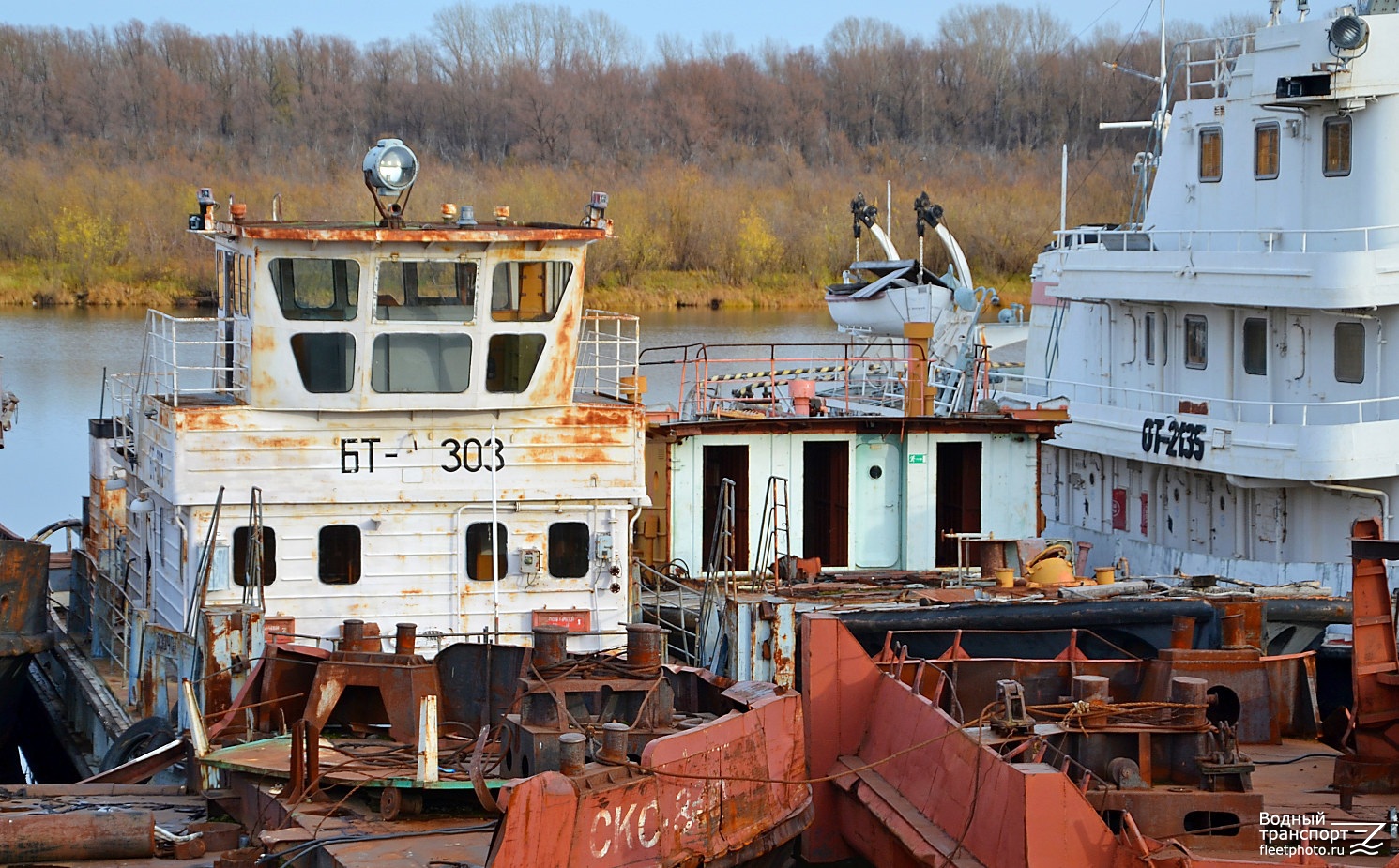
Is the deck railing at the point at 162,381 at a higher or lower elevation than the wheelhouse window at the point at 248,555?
higher

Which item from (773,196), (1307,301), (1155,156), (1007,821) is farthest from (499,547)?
(773,196)

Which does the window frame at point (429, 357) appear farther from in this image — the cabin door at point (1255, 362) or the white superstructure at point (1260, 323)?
the cabin door at point (1255, 362)

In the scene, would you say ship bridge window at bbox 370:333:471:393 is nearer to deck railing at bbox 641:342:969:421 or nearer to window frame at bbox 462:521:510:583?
window frame at bbox 462:521:510:583

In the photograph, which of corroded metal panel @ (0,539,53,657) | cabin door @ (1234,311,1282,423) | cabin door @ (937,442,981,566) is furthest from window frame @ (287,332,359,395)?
cabin door @ (1234,311,1282,423)

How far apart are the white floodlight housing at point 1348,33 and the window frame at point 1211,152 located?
8.27 ft

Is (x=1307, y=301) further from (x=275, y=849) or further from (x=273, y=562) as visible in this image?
(x=275, y=849)

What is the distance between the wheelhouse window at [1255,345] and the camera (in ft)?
77.6

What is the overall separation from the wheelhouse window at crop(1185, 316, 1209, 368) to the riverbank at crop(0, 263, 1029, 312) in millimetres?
36081

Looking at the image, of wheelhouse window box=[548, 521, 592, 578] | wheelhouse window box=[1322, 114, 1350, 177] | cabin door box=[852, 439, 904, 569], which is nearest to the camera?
wheelhouse window box=[548, 521, 592, 578]

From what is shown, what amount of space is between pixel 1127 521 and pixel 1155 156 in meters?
7.41

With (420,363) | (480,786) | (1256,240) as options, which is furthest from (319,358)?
(1256,240)

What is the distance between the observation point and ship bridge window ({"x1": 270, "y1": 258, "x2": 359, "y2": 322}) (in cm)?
1630

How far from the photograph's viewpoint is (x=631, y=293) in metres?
63.5

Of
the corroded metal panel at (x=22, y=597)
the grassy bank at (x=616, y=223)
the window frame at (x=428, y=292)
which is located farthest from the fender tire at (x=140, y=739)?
the grassy bank at (x=616, y=223)
